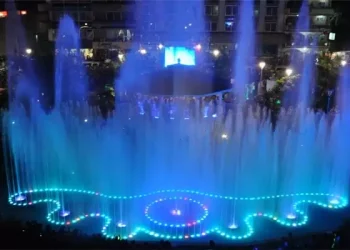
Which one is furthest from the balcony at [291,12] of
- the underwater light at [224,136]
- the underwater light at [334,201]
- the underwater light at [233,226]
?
the underwater light at [233,226]

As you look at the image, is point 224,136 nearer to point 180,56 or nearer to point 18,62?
point 180,56

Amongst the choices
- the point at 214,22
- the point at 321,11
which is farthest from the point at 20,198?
the point at 321,11

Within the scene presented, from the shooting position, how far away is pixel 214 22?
33.0 metres

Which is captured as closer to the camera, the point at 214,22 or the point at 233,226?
the point at 233,226

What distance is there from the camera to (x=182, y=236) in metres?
10.1

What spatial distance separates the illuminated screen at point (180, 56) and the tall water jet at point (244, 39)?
3.13 metres

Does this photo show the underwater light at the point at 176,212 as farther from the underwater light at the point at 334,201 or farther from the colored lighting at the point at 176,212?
the underwater light at the point at 334,201

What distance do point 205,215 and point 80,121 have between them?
226 inches

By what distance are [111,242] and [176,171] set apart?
4609mm

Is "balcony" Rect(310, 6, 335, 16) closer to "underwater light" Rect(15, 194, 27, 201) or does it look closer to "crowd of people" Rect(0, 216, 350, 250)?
"crowd of people" Rect(0, 216, 350, 250)

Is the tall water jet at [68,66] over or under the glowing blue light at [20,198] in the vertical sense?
over

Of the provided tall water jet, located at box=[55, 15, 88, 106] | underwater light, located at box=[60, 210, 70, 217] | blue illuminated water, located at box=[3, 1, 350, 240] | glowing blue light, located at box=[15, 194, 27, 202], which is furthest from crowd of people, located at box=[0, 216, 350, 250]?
tall water jet, located at box=[55, 15, 88, 106]

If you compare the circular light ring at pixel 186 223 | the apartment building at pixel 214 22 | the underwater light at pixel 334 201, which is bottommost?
the underwater light at pixel 334 201

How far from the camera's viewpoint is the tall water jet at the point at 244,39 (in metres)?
30.1
